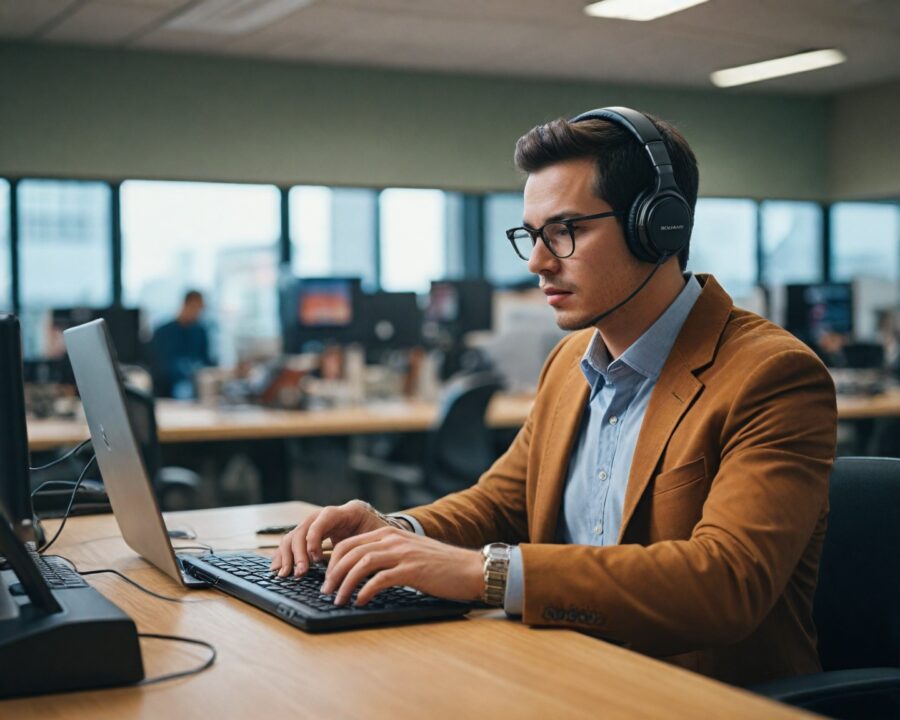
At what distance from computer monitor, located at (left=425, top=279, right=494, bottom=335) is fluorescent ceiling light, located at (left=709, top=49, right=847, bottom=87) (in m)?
3.30

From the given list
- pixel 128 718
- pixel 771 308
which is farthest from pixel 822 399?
pixel 771 308

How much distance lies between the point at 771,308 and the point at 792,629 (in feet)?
17.1

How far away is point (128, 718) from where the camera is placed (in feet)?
3.11

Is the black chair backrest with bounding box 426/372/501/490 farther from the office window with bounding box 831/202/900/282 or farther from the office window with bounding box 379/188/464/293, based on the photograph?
the office window with bounding box 831/202/900/282

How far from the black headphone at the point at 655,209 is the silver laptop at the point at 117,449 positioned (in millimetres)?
697

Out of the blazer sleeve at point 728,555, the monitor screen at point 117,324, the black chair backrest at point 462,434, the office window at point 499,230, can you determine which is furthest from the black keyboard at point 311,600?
the office window at point 499,230

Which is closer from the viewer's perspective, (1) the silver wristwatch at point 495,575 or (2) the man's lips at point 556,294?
(1) the silver wristwatch at point 495,575

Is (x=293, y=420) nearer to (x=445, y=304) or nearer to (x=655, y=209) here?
(x=445, y=304)

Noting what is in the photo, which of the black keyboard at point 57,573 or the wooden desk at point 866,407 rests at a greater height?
the black keyboard at point 57,573

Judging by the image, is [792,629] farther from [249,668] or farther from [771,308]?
[771,308]

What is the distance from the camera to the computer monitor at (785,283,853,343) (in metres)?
6.26

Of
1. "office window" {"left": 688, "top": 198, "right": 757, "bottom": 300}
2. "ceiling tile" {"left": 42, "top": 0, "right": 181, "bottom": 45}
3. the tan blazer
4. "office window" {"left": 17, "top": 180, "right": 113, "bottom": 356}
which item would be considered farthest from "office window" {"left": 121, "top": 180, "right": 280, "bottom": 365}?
the tan blazer

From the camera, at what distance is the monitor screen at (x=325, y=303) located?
5.40m

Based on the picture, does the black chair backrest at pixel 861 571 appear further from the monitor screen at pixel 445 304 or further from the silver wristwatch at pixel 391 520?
the monitor screen at pixel 445 304
